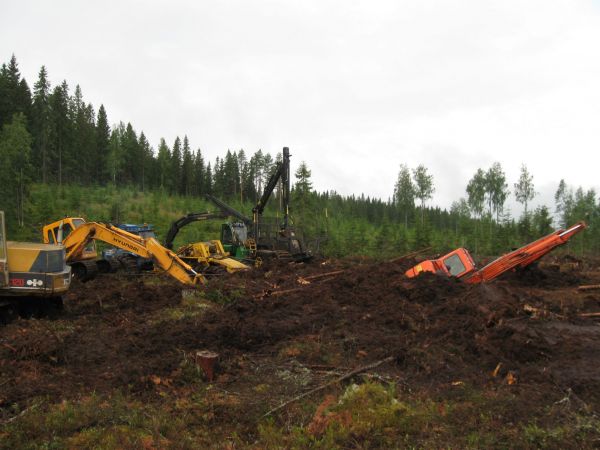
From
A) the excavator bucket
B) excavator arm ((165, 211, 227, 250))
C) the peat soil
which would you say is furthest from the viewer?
excavator arm ((165, 211, 227, 250))

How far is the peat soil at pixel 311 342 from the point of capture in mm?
6312

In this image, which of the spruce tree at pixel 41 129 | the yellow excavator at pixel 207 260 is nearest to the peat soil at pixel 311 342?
the yellow excavator at pixel 207 260

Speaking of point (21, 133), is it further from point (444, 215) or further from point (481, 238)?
point (444, 215)

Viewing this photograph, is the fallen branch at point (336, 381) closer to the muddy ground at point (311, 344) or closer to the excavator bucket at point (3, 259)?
the muddy ground at point (311, 344)

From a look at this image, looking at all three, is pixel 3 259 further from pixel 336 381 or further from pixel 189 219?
pixel 189 219

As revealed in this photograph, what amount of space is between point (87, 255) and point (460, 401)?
14.6 meters

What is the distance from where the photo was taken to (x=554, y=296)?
13.0 meters

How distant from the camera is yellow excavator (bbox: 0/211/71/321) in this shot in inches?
362

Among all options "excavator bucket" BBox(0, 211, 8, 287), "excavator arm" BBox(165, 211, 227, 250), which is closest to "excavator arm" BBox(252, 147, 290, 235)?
"excavator arm" BBox(165, 211, 227, 250)

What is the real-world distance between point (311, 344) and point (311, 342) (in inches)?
4.0

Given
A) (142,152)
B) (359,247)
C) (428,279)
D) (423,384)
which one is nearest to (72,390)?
(423,384)

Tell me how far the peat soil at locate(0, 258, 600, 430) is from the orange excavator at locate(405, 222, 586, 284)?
1312 mm

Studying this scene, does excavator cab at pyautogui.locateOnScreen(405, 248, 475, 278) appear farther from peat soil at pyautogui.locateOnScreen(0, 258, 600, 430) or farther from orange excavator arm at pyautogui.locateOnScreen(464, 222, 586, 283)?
peat soil at pyautogui.locateOnScreen(0, 258, 600, 430)

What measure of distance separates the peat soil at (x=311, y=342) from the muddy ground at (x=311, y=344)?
0.03 m
